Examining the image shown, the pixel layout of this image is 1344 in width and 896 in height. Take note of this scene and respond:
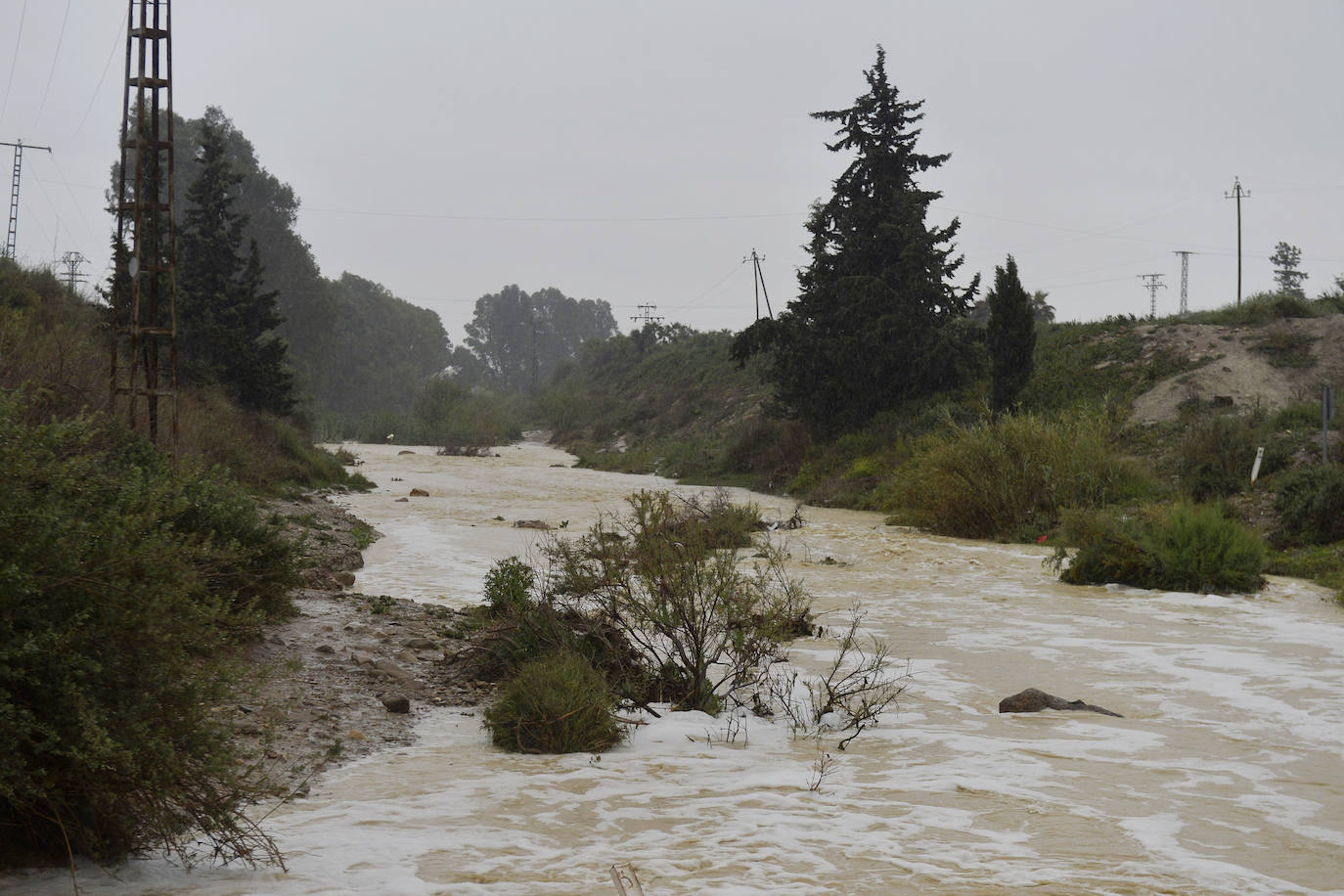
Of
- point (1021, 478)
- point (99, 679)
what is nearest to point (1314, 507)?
point (1021, 478)

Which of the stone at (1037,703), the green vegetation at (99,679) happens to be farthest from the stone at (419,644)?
the stone at (1037,703)

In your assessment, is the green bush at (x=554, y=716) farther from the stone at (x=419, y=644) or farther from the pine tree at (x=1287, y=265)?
the pine tree at (x=1287, y=265)

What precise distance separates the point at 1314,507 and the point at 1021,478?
4848 mm

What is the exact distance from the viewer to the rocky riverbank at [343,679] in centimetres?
640

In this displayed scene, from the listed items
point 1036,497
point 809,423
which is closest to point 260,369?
point 809,423

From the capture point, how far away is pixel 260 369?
2934 cm

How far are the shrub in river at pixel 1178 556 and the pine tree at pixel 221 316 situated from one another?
2145cm

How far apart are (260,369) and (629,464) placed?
67.7 ft

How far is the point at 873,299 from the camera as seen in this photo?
31844 millimetres

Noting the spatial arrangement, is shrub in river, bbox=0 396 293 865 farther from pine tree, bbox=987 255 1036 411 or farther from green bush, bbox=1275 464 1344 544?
pine tree, bbox=987 255 1036 411

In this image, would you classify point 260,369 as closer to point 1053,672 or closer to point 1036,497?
point 1036,497

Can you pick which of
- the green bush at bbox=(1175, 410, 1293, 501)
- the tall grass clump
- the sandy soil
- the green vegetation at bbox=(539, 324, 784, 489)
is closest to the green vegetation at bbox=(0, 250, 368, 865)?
the tall grass clump

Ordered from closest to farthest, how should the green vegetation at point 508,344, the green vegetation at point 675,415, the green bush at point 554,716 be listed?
the green bush at point 554,716 < the green vegetation at point 675,415 < the green vegetation at point 508,344

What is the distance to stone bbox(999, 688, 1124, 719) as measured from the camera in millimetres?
8016
